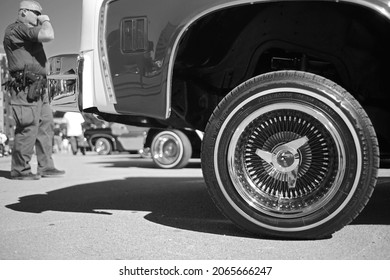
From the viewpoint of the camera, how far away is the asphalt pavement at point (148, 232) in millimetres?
1461

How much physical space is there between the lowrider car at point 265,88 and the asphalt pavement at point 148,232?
12cm

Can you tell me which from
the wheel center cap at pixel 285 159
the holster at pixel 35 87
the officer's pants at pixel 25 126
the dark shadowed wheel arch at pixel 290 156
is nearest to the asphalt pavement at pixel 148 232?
the dark shadowed wheel arch at pixel 290 156

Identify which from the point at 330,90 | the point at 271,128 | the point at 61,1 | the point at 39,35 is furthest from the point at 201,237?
the point at 39,35

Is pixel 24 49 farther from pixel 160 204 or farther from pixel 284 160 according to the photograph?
pixel 284 160

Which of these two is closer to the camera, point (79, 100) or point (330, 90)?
point (330, 90)

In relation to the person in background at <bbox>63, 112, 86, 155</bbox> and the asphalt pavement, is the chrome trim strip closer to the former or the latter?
the asphalt pavement

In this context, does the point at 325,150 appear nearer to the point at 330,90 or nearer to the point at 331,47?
the point at 330,90

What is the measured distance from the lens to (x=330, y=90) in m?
1.55

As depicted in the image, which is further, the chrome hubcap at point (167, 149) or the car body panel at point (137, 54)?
the chrome hubcap at point (167, 149)

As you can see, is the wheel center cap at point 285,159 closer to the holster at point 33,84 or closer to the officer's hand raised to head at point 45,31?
the officer's hand raised to head at point 45,31

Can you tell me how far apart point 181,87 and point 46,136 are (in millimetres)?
2512

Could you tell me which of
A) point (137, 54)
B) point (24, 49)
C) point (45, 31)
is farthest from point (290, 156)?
point (24, 49)
